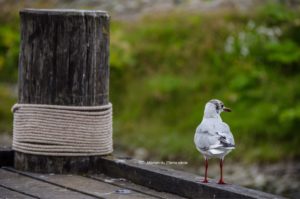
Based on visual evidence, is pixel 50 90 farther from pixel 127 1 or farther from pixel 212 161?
pixel 127 1

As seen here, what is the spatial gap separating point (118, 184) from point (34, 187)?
442mm

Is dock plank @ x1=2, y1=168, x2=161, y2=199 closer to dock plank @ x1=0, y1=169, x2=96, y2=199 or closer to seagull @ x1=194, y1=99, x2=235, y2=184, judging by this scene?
dock plank @ x1=0, y1=169, x2=96, y2=199

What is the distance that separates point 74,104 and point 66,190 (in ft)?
1.96

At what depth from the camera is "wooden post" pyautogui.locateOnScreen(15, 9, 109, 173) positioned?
16.2ft

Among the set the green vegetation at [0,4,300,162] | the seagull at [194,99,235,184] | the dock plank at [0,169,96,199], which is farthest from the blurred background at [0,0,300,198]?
the seagull at [194,99,235,184]

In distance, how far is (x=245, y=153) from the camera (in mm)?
9125

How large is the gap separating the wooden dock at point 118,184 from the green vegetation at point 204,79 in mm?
4296

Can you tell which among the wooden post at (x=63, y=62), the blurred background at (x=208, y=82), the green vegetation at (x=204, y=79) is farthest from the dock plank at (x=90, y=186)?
the green vegetation at (x=204, y=79)

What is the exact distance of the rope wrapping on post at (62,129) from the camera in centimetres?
498

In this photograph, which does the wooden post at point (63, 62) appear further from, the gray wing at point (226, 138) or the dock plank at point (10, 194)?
the gray wing at point (226, 138)

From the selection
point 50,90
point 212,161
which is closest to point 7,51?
point 212,161

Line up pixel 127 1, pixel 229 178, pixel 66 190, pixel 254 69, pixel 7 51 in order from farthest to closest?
pixel 127 1 → pixel 7 51 → pixel 254 69 → pixel 229 178 → pixel 66 190

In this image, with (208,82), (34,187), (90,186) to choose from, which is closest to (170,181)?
(90,186)

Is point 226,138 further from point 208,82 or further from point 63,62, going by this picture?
point 208,82
